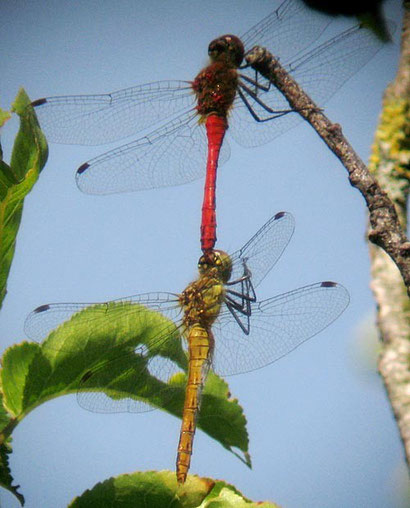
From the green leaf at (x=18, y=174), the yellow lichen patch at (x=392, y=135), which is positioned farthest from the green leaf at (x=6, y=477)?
the yellow lichen patch at (x=392, y=135)

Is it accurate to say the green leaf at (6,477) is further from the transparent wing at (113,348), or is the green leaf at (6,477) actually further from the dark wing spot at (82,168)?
the dark wing spot at (82,168)

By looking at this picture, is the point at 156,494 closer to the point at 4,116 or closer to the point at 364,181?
the point at 364,181

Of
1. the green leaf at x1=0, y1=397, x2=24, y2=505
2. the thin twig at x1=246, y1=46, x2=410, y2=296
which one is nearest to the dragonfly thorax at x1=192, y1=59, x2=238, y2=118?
the thin twig at x1=246, y1=46, x2=410, y2=296

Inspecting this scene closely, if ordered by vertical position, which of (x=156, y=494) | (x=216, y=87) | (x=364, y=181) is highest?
(x=216, y=87)

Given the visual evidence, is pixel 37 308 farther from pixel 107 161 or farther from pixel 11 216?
pixel 107 161

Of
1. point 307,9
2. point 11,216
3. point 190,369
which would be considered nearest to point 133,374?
point 190,369

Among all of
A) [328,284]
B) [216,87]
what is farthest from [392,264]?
[216,87]

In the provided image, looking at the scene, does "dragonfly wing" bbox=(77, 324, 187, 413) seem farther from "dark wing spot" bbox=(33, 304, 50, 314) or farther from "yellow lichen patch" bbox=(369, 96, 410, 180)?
"yellow lichen patch" bbox=(369, 96, 410, 180)
